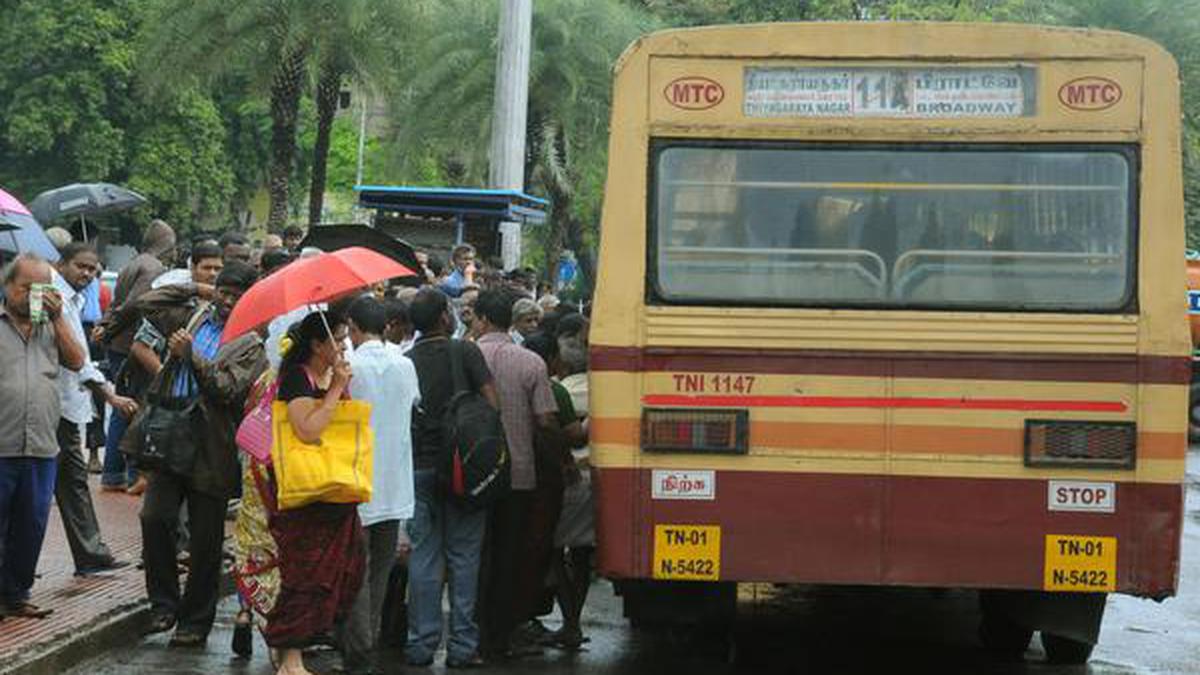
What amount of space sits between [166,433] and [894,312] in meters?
3.37

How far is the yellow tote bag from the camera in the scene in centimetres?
769

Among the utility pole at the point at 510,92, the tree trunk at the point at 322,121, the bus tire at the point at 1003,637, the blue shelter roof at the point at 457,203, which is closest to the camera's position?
the bus tire at the point at 1003,637

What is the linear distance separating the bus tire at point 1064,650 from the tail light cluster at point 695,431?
227cm

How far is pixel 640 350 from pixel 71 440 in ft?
10.7

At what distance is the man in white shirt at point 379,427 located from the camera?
8375 mm

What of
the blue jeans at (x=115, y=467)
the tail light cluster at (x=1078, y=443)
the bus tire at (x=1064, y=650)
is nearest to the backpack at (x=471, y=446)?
the tail light cluster at (x=1078, y=443)

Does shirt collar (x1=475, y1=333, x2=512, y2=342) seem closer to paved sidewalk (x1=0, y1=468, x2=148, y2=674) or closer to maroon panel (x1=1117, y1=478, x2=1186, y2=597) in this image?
paved sidewalk (x1=0, y1=468, x2=148, y2=674)

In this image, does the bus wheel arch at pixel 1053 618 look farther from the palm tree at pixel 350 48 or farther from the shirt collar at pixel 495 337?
the palm tree at pixel 350 48

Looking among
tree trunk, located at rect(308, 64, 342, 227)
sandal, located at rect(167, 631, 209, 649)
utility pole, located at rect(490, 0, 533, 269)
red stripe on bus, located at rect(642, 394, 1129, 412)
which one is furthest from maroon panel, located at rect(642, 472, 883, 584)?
tree trunk, located at rect(308, 64, 342, 227)

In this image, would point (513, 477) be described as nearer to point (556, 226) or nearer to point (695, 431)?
point (695, 431)

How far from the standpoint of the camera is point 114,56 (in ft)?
162

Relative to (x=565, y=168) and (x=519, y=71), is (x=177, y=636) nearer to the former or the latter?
(x=519, y=71)

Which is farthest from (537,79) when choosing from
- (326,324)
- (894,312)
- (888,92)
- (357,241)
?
(326,324)

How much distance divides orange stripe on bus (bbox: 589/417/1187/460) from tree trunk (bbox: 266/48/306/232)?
66.1 ft
